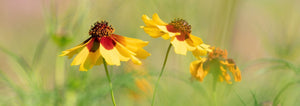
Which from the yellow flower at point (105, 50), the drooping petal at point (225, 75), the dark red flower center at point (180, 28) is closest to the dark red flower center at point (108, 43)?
the yellow flower at point (105, 50)

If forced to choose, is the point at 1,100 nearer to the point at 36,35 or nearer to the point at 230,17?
the point at 230,17

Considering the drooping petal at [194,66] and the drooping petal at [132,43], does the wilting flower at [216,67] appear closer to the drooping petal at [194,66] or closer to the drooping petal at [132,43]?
the drooping petal at [194,66]

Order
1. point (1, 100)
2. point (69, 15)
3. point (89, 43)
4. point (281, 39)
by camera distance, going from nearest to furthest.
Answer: point (89, 43) → point (1, 100) → point (69, 15) → point (281, 39)

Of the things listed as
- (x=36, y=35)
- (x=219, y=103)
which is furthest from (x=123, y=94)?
(x=36, y=35)

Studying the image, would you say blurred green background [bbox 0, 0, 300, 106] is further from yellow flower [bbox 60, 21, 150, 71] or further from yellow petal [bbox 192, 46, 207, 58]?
yellow flower [bbox 60, 21, 150, 71]

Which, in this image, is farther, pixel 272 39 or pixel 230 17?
pixel 272 39

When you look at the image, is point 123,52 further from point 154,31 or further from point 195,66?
point 195,66

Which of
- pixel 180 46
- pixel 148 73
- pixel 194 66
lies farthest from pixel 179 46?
pixel 148 73
